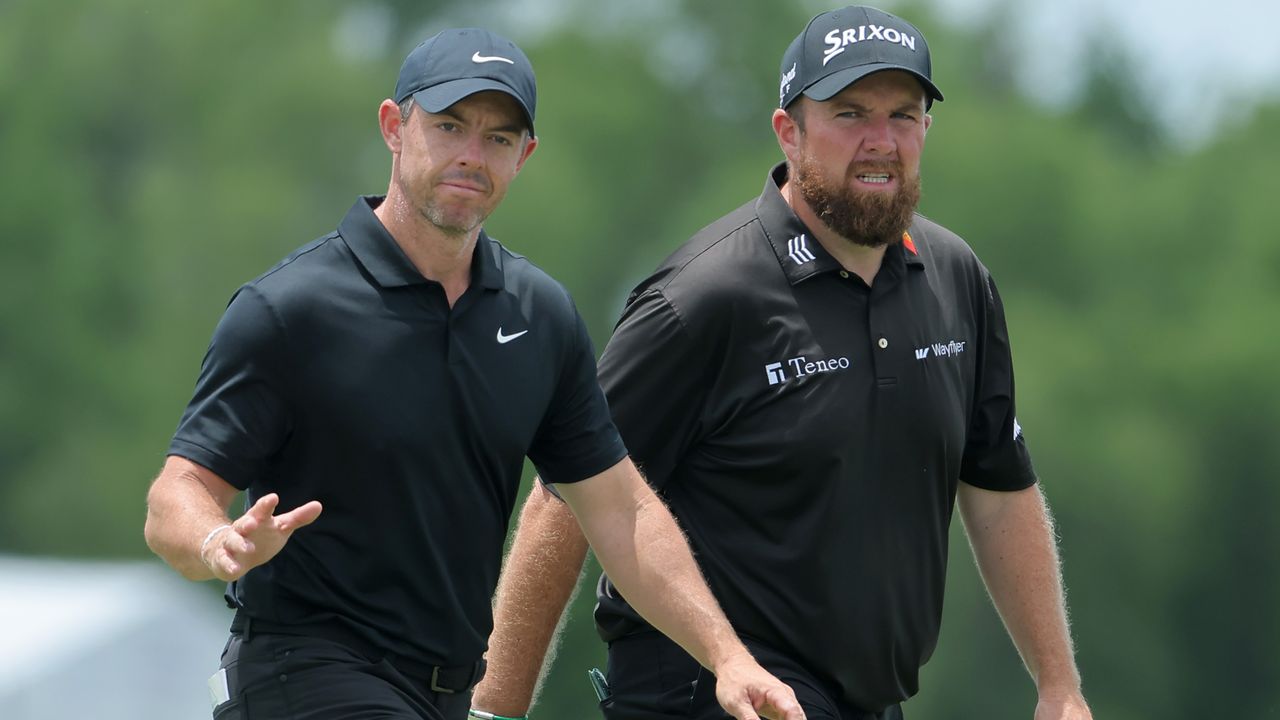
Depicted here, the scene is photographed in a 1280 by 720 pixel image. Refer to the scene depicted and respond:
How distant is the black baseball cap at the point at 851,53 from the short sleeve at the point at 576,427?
1.10m

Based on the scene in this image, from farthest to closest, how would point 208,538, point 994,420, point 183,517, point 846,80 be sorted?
point 994,420 < point 846,80 < point 183,517 < point 208,538

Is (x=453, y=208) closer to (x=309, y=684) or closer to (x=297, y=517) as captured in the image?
(x=297, y=517)

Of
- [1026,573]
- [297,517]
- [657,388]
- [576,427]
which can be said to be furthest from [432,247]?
[1026,573]

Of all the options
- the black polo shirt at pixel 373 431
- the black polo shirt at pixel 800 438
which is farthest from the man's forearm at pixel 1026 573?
the black polo shirt at pixel 373 431

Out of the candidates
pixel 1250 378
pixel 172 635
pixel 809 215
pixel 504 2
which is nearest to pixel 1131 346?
pixel 1250 378

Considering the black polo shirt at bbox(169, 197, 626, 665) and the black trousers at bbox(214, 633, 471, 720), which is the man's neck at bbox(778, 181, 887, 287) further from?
the black trousers at bbox(214, 633, 471, 720)

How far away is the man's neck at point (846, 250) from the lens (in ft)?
22.1

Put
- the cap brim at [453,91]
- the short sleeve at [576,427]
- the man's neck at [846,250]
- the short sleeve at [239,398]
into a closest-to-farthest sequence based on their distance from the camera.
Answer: the short sleeve at [239,398], the cap brim at [453,91], the short sleeve at [576,427], the man's neck at [846,250]

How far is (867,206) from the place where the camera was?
6629 mm

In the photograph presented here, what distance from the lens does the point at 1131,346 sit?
174ft

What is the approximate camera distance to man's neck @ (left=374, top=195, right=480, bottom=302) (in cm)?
591

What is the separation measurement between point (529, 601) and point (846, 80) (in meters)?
1.80

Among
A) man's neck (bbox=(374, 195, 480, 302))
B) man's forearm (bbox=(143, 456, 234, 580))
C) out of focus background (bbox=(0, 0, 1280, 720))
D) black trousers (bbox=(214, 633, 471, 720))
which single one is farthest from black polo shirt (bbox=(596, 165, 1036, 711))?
out of focus background (bbox=(0, 0, 1280, 720))

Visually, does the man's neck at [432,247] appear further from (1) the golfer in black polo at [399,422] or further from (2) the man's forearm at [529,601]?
(2) the man's forearm at [529,601]
